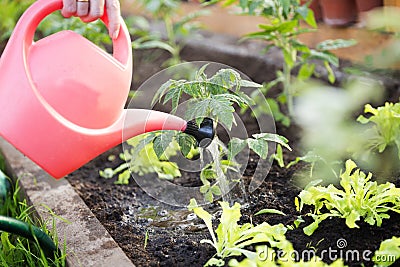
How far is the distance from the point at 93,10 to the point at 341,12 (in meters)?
1.67

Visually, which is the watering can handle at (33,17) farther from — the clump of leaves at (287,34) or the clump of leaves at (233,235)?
the clump of leaves at (287,34)

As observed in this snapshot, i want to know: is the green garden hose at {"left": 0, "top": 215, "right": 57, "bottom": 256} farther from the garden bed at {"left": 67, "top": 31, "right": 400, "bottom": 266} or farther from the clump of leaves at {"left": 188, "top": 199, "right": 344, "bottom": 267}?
the clump of leaves at {"left": 188, "top": 199, "right": 344, "bottom": 267}

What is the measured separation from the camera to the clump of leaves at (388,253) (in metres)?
1.30

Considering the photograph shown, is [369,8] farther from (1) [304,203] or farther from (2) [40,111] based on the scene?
(2) [40,111]

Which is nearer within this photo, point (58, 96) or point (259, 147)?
point (58, 96)

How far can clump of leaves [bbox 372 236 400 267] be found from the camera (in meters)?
1.30

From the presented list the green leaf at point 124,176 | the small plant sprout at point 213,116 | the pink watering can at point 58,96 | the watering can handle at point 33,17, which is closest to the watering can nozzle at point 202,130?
the small plant sprout at point 213,116

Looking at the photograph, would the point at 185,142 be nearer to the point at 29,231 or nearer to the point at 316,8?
the point at 29,231

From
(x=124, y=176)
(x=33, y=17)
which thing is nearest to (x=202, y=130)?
(x=33, y=17)

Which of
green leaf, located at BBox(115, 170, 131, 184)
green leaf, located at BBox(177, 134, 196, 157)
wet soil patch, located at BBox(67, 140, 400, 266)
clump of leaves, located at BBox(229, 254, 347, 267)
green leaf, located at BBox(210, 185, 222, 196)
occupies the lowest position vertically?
green leaf, located at BBox(115, 170, 131, 184)

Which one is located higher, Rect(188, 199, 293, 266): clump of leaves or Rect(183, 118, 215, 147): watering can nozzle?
Rect(183, 118, 215, 147): watering can nozzle

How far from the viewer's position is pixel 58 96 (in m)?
1.38

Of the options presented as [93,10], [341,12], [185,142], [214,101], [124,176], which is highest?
[93,10]

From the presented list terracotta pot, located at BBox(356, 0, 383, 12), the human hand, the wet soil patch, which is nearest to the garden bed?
the wet soil patch
